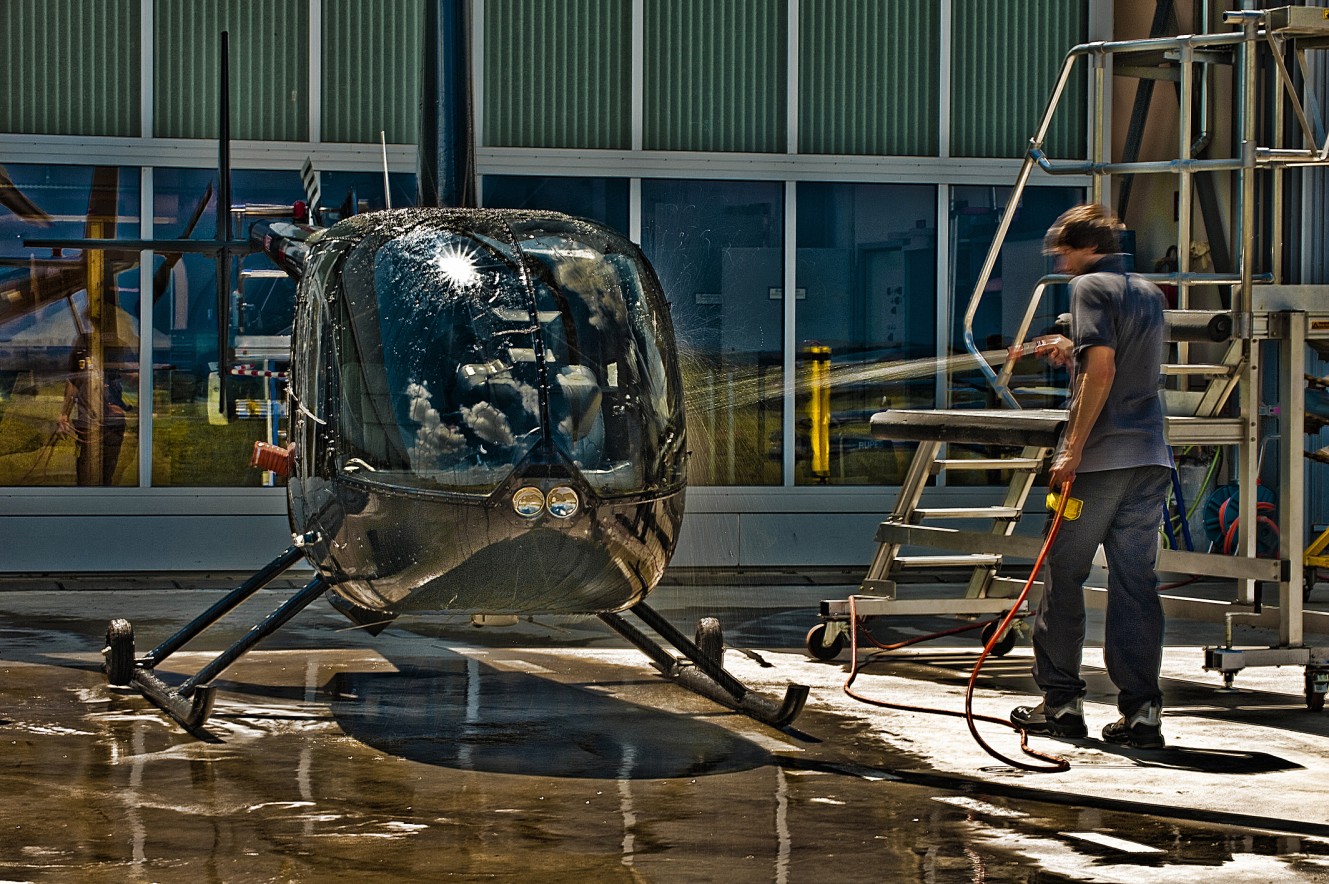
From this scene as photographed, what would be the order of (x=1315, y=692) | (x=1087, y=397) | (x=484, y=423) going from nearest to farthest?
(x=484, y=423)
(x=1087, y=397)
(x=1315, y=692)

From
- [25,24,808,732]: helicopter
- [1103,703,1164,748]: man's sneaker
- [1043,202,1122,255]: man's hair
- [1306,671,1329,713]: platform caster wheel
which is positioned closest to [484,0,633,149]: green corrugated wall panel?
[25,24,808,732]: helicopter

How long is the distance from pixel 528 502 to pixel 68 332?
7.05 meters

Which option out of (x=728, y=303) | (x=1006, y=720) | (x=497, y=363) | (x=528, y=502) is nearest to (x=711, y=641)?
(x=1006, y=720)

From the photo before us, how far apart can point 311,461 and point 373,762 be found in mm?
1261

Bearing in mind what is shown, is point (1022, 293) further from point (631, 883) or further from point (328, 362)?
point (631, 883)

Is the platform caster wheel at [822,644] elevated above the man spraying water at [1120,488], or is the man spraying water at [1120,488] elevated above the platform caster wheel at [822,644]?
the man spraying water at [1120,488]

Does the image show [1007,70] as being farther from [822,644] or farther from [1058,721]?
[1058,721]

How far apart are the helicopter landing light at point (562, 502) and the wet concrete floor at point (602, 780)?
921 mm


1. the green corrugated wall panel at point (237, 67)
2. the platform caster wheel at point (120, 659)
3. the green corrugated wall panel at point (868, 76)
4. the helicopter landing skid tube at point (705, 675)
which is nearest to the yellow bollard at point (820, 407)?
the green corrugated wall panel at point (868, 76)

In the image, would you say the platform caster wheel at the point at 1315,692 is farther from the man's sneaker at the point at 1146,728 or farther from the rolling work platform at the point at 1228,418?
the man's sneaker at the point at 1146,728

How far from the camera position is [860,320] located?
13.2 meters

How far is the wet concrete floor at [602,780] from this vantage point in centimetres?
528

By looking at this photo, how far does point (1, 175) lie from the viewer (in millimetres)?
12367

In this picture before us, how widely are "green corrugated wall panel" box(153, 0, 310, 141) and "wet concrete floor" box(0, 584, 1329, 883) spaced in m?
4.54
